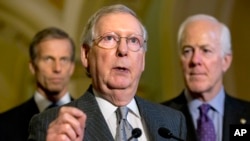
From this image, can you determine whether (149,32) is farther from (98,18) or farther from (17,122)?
(98,18)

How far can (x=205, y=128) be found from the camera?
331cm

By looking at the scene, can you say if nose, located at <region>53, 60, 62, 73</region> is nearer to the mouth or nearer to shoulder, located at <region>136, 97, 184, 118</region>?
shoulder, located at <region>136, 97, 184, 118</region>

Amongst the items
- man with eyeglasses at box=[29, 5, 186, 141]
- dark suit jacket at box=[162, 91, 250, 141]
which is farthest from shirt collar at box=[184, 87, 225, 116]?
man with eyeglasses at box=[29, 5, 186, 141]

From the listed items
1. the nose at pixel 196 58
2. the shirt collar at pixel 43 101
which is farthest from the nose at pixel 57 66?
the nose at pixel 196 58

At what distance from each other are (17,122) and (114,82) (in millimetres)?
1334

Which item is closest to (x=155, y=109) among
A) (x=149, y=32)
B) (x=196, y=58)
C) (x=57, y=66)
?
(x=196, y=58)

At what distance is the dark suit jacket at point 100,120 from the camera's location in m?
2.24

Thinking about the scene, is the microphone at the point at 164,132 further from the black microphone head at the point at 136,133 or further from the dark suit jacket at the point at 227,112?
the dark suit jacket at the point at 227,112

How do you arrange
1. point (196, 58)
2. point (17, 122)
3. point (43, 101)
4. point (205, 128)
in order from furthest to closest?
point (43, 101)
point (17, 122)
point (196, 58)
point (205, 128)

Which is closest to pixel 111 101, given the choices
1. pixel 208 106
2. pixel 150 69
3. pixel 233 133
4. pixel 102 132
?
pixel 102 132

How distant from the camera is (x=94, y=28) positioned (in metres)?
2.43

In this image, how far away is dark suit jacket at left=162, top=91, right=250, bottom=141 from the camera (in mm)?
3316

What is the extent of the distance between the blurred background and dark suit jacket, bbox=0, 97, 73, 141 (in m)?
0.82

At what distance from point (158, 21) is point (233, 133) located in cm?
254
